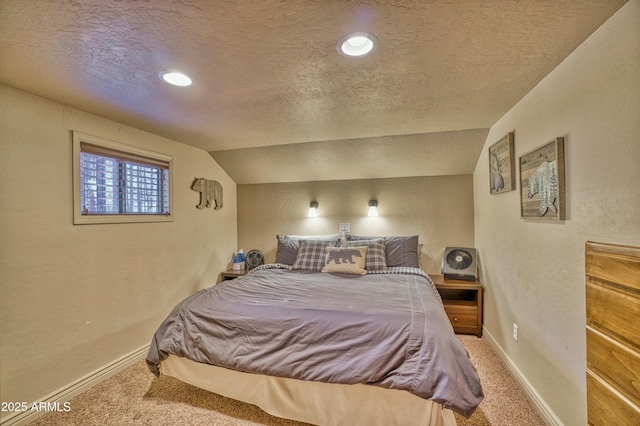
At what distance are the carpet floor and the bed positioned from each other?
118 mm

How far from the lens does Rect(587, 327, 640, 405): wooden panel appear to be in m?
A: 1.01

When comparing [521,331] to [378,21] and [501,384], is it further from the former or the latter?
[378,21]

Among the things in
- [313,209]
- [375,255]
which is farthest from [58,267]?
[375,255]

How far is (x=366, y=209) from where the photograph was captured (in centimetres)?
359

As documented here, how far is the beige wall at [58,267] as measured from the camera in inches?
66.5

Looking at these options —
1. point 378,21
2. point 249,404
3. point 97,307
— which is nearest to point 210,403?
point 249,404

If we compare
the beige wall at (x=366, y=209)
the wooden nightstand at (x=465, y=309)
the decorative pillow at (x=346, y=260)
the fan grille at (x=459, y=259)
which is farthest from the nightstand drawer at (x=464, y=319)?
the decorative pillow at (x=346, y=260)

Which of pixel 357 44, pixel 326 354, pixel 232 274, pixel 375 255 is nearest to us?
pixel 357 44

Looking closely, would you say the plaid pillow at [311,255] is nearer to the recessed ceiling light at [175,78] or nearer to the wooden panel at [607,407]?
the recessed ceiling light at [175,78]

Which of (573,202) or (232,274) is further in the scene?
(232,274)

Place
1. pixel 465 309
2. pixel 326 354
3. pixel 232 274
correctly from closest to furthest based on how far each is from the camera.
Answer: pixel 326 354, pixel 465 309, pixel 232 274

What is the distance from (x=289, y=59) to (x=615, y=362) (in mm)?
2034

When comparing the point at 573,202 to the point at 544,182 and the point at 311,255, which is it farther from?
the point at 311,255

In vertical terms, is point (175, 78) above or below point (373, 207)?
above
